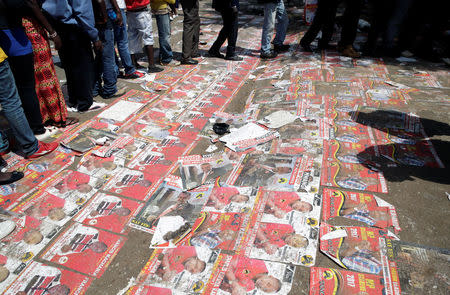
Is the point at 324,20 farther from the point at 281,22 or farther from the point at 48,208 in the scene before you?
the point at 48,208

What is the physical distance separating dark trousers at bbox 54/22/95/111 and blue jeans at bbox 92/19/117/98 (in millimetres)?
301

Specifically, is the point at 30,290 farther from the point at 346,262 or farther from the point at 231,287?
the point at 346,262

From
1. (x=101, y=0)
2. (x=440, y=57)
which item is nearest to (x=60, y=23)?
(x=101, y=0)

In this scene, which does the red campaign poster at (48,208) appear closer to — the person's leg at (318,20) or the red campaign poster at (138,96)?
the red campaign poster at (138,96)

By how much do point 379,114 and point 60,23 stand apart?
3332 millimetres

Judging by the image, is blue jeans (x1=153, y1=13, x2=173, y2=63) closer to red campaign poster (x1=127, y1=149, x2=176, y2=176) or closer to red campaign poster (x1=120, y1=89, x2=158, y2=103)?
red campaign poster (x1=120, y1=89, x2=158, y2=103)

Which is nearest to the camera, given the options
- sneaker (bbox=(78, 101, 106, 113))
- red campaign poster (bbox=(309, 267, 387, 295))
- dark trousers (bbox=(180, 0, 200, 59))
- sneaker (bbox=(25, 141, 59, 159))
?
red campaign poster (bbox=(309, 267, 387, 295))

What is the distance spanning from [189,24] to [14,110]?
306cm

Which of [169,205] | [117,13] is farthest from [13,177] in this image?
[117,13]

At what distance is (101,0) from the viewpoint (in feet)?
10.1

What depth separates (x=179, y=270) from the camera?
167 centimetres

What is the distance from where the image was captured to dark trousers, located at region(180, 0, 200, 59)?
14.8ft

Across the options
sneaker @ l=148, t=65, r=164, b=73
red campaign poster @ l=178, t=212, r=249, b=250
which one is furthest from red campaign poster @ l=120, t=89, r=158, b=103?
red campaign poster @ l=178, t=212, r=249, b=250

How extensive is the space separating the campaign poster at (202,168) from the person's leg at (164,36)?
2694 millimetres
